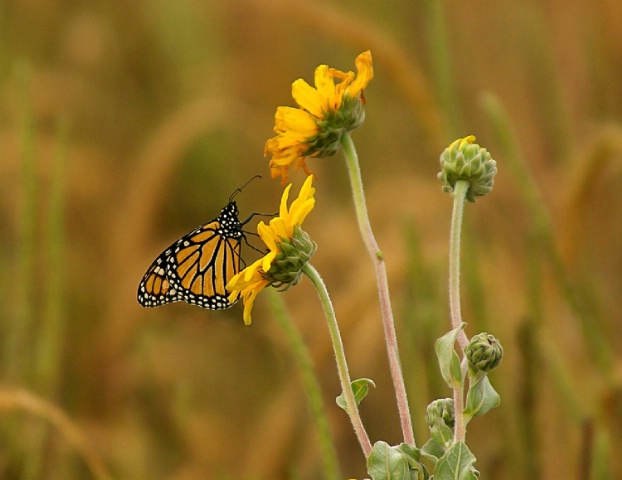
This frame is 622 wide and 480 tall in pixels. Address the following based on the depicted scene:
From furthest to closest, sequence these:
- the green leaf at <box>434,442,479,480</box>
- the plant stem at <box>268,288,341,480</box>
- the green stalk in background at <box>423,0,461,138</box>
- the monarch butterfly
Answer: the green stalk in background at <box>423,0,461,138</box> < the monarch butterfly < the plant stem at <box>268,288,341,480</box> < the green leaf at <box>434,442,479,480</box>

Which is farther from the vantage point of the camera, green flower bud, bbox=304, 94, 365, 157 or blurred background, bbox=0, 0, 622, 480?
blurred background, bbox=0, 0, 622, 480

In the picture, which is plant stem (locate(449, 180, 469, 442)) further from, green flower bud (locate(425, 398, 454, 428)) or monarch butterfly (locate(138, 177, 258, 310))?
monarch butterfly (locate(138, 177, 258, 310))

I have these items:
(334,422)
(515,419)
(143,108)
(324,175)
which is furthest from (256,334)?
(143,108)

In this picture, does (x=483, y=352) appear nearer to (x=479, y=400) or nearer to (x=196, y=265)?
(x=479, y=400)

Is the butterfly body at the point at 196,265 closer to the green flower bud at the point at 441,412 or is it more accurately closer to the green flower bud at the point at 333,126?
the green flower bud at the point at 333,126

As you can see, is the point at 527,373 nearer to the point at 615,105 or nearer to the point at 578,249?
the point at 578,249

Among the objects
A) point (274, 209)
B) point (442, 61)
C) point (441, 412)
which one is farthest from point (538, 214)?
point (274, 209)

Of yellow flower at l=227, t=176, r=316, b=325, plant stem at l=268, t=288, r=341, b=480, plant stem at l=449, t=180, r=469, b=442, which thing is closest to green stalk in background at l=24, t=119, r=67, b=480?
plant stem at l=268, t=288, r=341, b=480
